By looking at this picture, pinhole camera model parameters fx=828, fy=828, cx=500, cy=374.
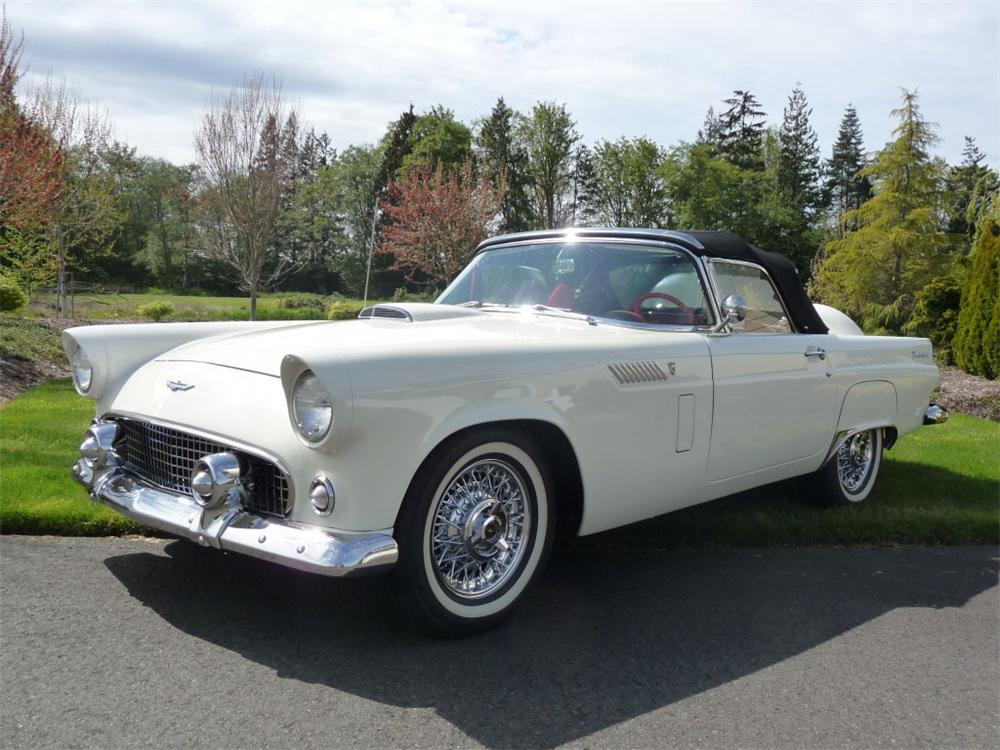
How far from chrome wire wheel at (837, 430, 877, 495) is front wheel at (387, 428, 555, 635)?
2615mm

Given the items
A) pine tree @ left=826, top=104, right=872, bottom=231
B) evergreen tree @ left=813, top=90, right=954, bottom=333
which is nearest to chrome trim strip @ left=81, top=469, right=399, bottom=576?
evergreen tree @ left=813, top=90, right=954, bottom=333

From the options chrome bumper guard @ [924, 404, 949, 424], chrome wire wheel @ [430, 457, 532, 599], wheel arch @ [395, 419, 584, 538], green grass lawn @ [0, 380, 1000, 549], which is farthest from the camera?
chrome bumper guard @ [924, 404, 949, 424]

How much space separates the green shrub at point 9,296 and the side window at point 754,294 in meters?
13.3

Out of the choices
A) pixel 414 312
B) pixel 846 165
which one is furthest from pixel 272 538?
pixel 846 165

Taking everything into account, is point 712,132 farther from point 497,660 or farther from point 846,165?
point 497,660

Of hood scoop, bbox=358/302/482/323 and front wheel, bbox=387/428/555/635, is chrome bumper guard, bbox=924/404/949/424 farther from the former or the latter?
front wheel, bbox=387/428/555/635

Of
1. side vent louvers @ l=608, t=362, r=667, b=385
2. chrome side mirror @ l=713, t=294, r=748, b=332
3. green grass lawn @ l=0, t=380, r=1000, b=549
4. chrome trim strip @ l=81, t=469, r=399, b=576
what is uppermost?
chrome side mirror @ l=713, t=294, r=748, b=332

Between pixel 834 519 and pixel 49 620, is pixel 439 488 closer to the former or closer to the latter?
pixel 49 620

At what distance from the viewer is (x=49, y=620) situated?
2971 millimetres

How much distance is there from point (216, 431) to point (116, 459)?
2.35 ft

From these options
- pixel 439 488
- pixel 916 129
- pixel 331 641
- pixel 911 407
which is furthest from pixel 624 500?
pixel 916 129

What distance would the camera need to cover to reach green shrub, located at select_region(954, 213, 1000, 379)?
1080cm

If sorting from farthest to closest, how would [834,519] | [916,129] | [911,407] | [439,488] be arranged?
[916,129] < [911,407] < [834,519] < [439,488]

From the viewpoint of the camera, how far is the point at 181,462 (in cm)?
308
